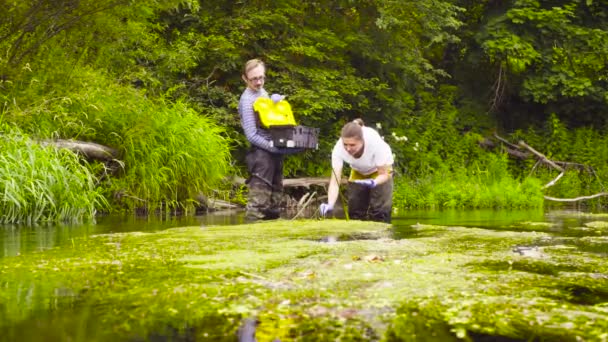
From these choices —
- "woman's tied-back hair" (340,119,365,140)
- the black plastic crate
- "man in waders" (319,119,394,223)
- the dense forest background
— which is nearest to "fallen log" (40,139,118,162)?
the dense forest background

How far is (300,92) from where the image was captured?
49.3ft

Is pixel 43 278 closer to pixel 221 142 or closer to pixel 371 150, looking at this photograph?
pixel 371 150

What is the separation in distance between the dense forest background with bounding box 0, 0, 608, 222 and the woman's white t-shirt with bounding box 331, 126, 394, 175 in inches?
119

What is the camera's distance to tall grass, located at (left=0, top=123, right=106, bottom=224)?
9.01 meters

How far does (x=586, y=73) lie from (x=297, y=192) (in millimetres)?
8520

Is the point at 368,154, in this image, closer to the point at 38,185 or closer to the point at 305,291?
the point at 38,185

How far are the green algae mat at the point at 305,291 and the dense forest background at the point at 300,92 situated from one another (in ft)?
14.1

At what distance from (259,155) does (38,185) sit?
2.52 m

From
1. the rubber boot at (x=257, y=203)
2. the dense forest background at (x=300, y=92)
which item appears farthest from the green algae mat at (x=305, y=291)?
the dense forest background at (x=300, y=92)

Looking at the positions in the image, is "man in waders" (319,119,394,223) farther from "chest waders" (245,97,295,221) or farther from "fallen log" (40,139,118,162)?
"fallen log" (40,139,118,162)

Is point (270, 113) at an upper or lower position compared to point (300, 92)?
lower

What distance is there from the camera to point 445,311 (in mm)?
3455

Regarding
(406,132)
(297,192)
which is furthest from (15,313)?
(406,132)

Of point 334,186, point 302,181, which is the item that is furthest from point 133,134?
point 302,181
